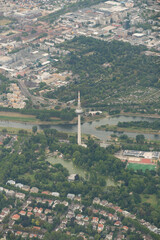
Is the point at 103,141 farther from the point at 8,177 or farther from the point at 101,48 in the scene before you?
the point at 101,48

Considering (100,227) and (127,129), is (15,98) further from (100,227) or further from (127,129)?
(100,227)

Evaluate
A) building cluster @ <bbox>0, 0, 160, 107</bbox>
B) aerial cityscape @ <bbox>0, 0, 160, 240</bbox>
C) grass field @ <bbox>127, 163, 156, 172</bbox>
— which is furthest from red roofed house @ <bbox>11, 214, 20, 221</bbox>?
building cluster @ <bbox>0, 0, 160, 107</bbox>

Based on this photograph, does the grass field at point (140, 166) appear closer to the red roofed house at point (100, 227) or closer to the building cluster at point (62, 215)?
the building cluster at point (62, 215)

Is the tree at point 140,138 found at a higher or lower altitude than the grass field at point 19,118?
higher

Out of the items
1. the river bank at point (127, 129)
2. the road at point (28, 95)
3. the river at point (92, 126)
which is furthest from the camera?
the road at point (28, 95)

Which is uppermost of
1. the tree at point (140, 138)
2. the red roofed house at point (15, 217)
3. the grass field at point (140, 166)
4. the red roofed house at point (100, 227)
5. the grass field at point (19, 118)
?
the tree at point (140, 138)

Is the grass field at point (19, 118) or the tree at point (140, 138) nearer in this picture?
the tree at point (140, 138)

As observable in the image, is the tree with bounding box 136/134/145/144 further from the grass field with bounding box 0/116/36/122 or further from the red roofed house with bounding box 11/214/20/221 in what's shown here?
the red roofed house with bounding box 11/214/20/221

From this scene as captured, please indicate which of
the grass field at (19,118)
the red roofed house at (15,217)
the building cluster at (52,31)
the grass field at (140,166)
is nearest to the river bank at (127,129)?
the grass field at (140,166)

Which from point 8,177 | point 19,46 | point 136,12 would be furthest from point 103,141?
point 136,12
